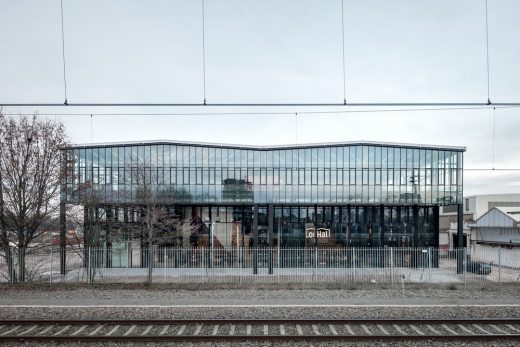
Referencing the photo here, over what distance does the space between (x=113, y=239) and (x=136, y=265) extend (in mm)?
4401

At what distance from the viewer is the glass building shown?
126 ft

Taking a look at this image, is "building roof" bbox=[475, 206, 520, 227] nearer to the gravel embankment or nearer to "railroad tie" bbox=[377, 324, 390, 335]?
the gravel embankment

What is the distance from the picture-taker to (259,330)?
1259 cm

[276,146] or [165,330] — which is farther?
[276,146]

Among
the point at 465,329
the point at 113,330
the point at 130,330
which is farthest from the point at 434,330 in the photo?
the point at 113,330

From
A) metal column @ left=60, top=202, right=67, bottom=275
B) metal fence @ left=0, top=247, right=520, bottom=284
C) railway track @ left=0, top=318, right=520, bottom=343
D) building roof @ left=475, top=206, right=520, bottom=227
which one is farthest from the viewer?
building roof @ left=475, top=206, right=520, bottom=227

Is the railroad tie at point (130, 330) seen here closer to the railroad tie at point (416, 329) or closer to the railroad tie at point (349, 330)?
the railroad tie at point (349, 330)

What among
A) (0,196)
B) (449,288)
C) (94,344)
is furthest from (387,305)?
(0,196)

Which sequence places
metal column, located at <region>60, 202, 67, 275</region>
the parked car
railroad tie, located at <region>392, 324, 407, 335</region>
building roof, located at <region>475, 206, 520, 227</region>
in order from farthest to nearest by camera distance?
building roof, located at <region>475, 206, 520, 227</region> < the parked car < metal column, located at <region>60, 202, 67, 275</region> < railroad tie, located at <region>392, 324, 407, 335</region>

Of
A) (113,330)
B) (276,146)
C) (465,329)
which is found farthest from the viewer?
(276,146)

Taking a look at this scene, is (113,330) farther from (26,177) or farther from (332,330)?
(26,177)

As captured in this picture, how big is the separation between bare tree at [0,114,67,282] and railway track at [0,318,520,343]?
1145 centimetres

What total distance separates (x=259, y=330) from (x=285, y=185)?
2667cm

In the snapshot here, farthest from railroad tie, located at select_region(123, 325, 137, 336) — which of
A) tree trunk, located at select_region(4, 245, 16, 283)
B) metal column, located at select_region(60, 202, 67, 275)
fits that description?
metal column, located at select_region(60, 202, 67, 275)
